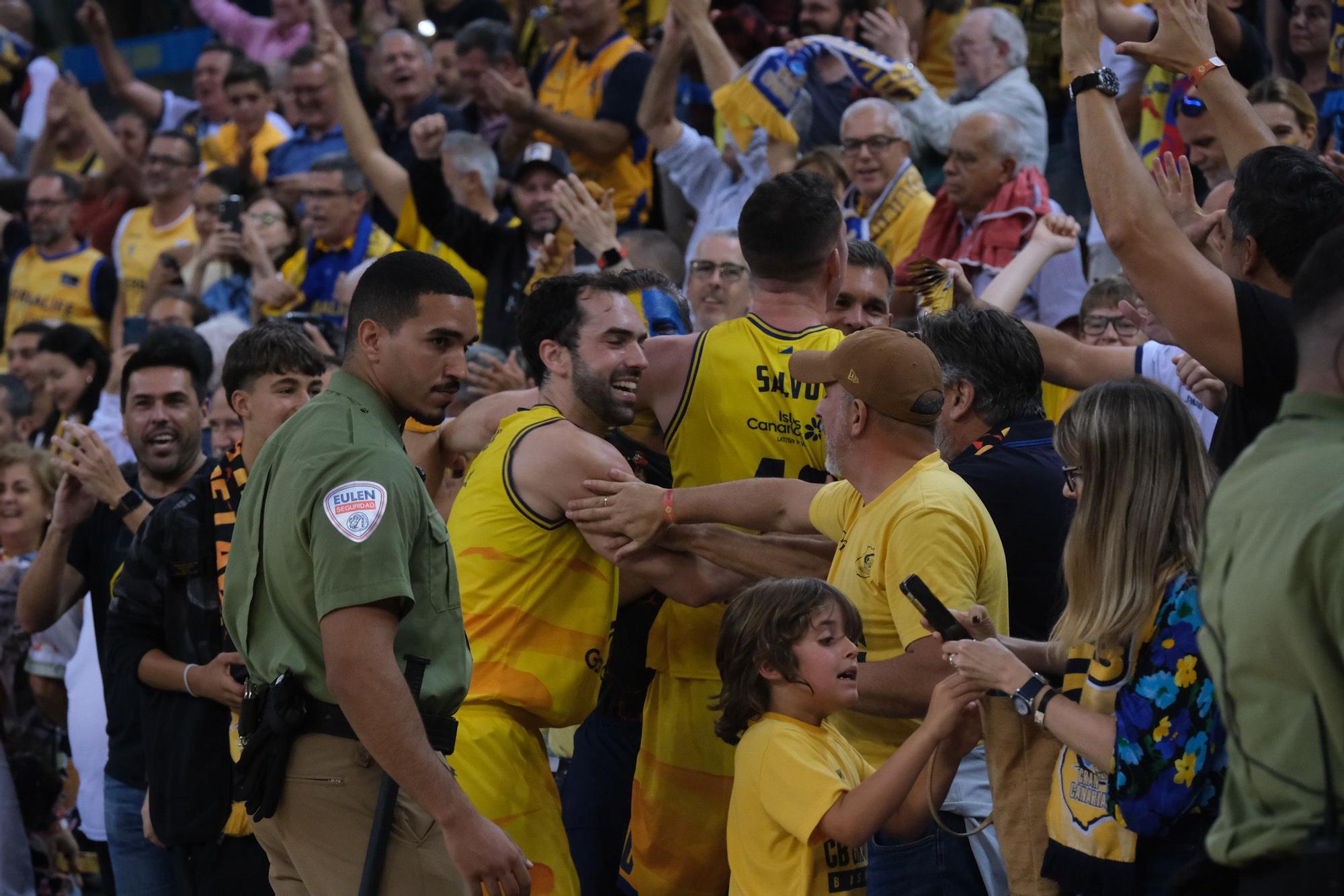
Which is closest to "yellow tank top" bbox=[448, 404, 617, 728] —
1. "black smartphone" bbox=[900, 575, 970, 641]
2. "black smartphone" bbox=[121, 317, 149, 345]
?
"black smartphone" bbox=[900, 575, 970, 641]

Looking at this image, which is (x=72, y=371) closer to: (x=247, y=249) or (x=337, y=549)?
(x=247, y=249)

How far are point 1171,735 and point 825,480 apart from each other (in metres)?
2.09

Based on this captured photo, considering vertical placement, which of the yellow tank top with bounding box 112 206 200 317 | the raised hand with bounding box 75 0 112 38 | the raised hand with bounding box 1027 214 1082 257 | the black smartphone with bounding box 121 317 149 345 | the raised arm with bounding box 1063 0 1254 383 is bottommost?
the yellow tank top with bounding box 112 206 200 317

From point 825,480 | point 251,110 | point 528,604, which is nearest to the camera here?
point 528,604

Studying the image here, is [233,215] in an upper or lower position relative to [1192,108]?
lower

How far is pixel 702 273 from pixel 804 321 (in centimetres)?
225

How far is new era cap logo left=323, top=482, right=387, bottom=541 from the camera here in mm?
3541

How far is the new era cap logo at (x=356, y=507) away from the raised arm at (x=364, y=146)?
619 cm

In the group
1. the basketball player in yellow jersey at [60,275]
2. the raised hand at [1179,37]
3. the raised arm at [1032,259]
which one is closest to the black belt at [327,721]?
the raised hand at [1179,37]

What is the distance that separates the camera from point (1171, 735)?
129 inches

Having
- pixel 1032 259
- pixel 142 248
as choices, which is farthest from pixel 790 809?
pixel 142 248

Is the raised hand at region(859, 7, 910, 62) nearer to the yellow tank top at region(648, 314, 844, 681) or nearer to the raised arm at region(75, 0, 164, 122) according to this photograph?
the yellow tank top at region(648, 314, 844, 681)

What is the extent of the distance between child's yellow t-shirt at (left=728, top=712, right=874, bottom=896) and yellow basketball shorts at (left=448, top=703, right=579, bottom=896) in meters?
0.60

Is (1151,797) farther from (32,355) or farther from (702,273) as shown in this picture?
(32,355)
